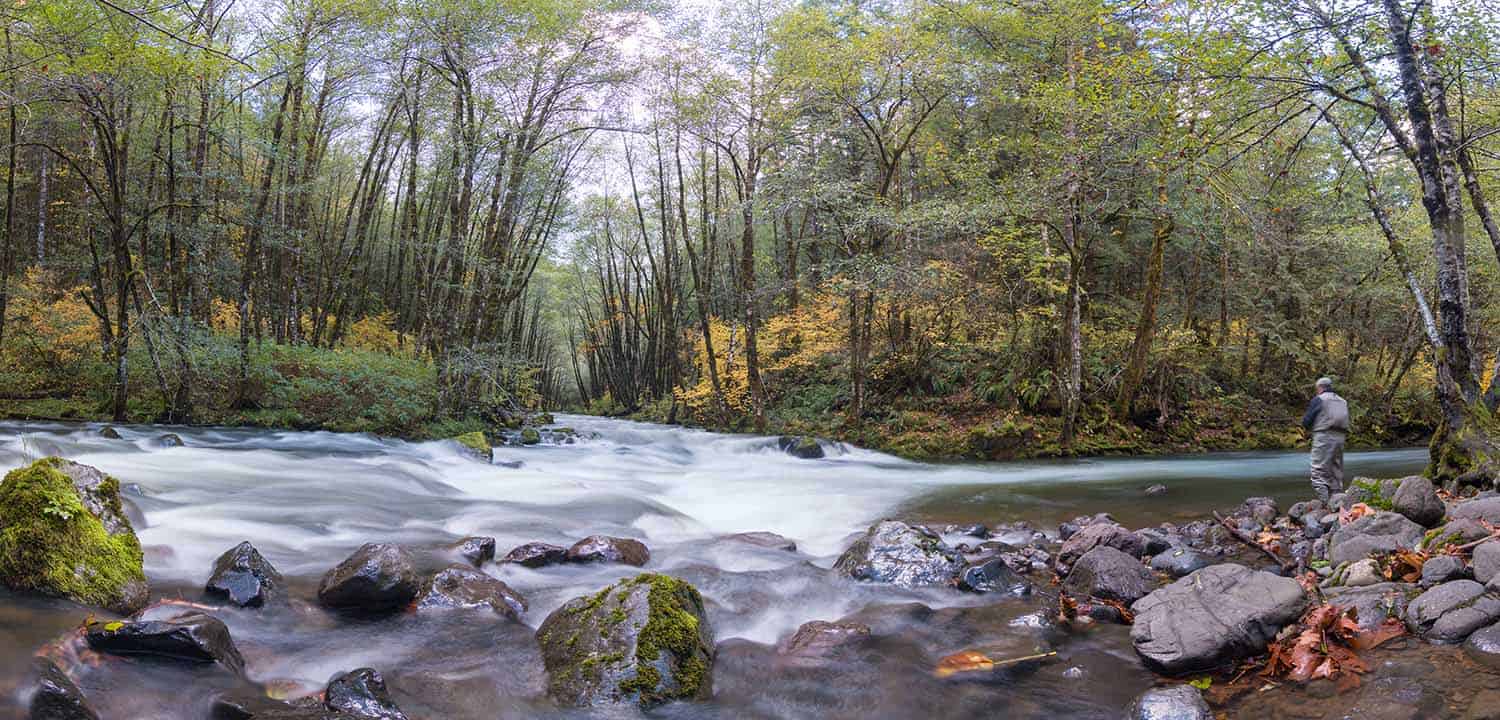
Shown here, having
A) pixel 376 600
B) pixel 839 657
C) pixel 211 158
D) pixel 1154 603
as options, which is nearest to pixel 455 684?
pixel 376 600

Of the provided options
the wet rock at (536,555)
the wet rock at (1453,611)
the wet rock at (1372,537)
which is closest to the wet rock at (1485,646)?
the wet rock at (1453,611)

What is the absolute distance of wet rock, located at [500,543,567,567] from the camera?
18.9 feet

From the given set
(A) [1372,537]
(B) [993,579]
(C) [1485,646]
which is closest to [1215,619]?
(C) [1485,646]

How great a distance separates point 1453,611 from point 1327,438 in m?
→ 5.11

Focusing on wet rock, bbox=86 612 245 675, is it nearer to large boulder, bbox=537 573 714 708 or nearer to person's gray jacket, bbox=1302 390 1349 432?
large boulder, bbox=537 573 714 708

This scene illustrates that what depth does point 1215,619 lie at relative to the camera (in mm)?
3768

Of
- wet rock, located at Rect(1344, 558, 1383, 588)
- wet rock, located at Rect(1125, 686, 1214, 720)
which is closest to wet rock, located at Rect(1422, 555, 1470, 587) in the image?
wet rock, located at Rect(1344, 558, 1383, 588)

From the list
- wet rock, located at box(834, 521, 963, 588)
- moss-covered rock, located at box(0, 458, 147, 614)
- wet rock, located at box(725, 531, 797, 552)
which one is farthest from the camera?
wet rock, located at box(725, 531, 797, 552)

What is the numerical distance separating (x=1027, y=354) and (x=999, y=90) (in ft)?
20.0

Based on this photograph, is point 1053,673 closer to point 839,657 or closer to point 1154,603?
point 1154,603

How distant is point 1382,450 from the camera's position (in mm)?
15789

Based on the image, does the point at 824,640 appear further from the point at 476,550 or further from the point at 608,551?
the point at 476,550

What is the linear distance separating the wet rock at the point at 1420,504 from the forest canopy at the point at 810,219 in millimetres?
2202

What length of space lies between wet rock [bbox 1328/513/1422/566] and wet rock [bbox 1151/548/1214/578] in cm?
86
